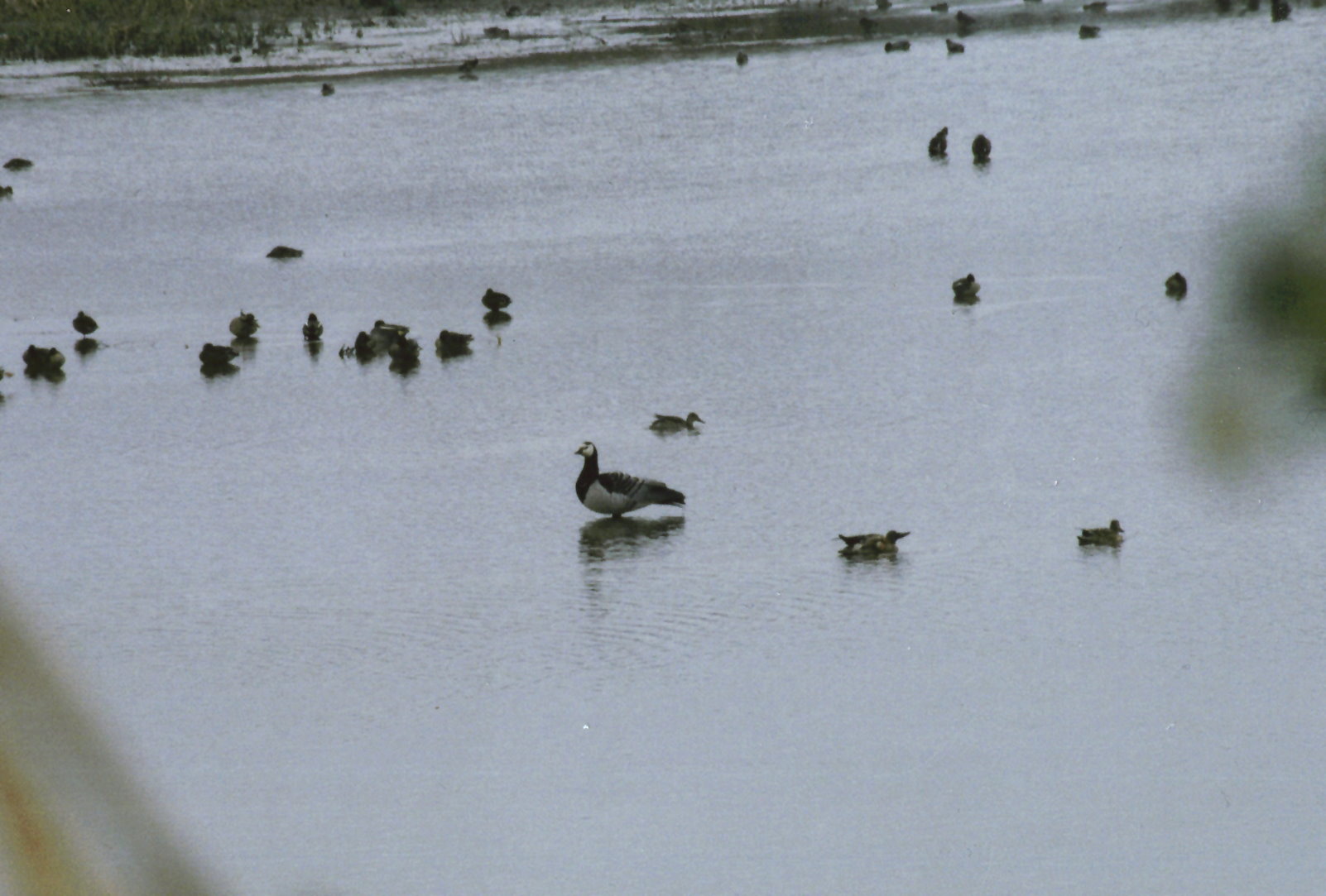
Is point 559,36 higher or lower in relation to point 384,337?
higher

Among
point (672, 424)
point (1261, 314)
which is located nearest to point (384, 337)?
point (672, 424)

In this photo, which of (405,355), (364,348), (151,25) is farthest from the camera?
(151,25)

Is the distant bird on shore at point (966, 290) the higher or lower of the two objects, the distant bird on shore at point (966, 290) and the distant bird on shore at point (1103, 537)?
the lower

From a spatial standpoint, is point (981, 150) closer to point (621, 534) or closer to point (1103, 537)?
point (621, 534)

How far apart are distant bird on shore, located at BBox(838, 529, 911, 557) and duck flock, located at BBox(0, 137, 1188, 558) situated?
6.39 feet

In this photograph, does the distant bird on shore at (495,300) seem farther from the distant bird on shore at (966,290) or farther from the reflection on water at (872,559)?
the reflection on water at (872,559)

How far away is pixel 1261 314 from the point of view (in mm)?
763

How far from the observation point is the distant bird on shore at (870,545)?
11.4 metres

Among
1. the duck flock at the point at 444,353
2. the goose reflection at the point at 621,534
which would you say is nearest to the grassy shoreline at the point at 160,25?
the duck flock at the point at 444,353

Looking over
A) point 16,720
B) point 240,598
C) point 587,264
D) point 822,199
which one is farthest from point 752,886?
point 822,199

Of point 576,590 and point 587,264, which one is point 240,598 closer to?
point 576,590

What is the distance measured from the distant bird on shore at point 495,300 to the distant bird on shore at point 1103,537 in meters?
10.1

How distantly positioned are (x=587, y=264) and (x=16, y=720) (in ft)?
72.9

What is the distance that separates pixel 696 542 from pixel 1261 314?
37.8ft
